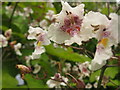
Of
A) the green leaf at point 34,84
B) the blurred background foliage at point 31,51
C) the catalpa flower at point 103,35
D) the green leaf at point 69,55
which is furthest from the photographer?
the green leaf at point 34,84

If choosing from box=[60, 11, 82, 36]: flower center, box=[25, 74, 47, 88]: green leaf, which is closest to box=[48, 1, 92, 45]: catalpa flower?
box=[60, 11, 82, 36]: flower center

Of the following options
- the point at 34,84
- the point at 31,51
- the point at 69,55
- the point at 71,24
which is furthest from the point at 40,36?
the point at 31,51

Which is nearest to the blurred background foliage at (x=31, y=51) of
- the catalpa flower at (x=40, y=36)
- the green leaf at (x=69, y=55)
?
the green leaf at (x=69, y=55)

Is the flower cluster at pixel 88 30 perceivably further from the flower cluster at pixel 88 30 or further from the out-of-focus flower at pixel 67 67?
the out-of-focus flower at pixel 67 67

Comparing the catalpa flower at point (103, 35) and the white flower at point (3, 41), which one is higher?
the catalpa flower at point (103, 35)

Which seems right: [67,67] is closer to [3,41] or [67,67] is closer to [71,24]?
[3,41]

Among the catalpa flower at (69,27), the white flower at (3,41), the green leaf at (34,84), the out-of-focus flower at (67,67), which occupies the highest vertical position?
the catalpa flower at (69,27)

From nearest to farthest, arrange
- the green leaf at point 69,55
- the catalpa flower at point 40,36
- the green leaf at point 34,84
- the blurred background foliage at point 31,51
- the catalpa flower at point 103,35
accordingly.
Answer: the catalpa flower at point 103,35 → the catalpa flower at point 40,36 → the green leaf at point 69,55 → the blurred background foliage at point 31,51 → the green leaf at point 34,84
